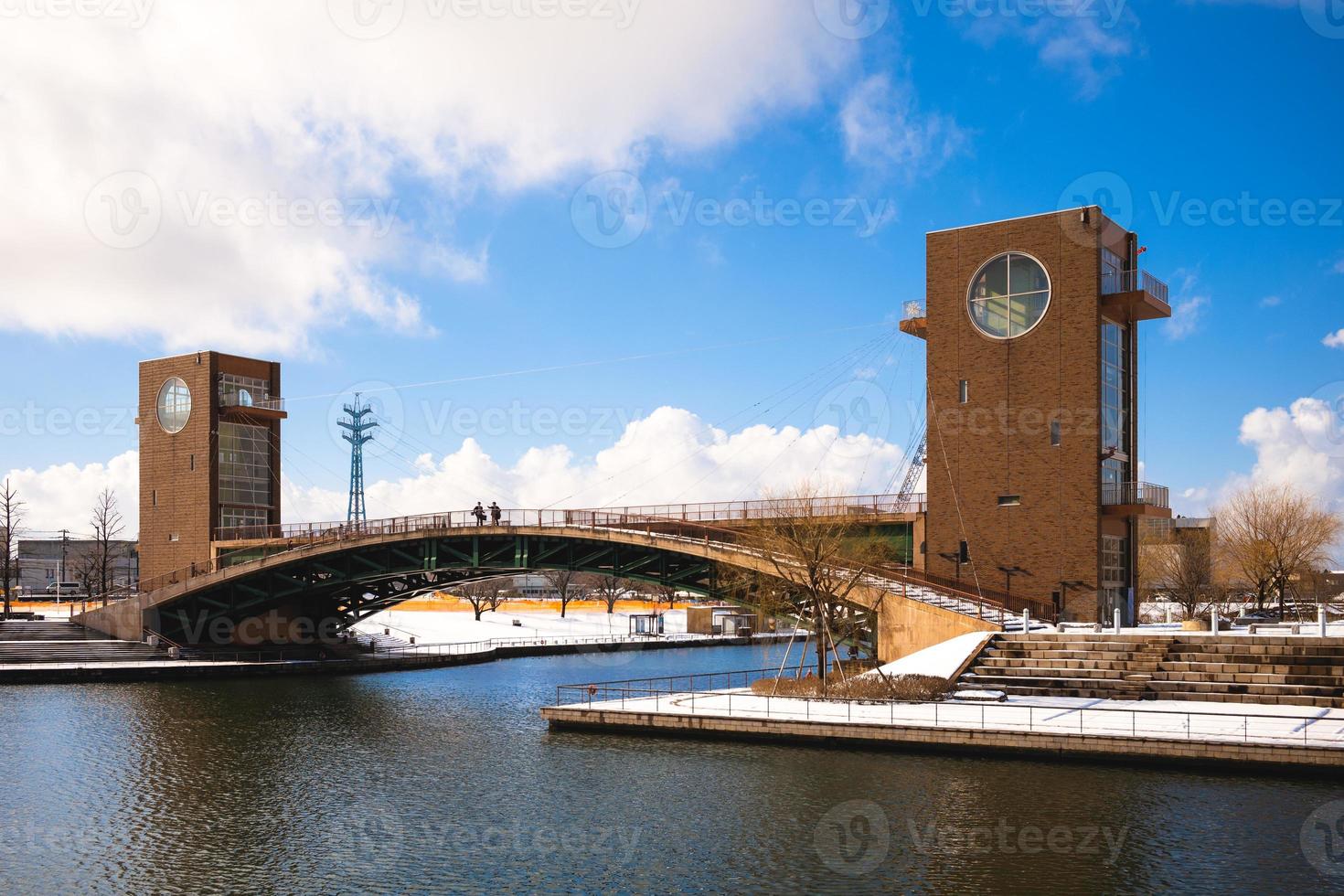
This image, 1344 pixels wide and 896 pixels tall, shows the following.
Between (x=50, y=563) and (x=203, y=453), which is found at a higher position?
(x=203, y=453)

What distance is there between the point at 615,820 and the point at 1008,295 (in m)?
34.3

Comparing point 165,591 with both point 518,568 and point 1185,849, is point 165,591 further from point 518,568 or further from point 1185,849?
point 1185,849

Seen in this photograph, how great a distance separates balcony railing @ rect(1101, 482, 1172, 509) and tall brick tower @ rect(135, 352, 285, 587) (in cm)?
5850

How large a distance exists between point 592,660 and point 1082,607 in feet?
132

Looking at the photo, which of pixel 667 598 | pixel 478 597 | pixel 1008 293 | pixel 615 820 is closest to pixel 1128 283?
pixel 1008 293

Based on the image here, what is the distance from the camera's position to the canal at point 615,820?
76.7 feet

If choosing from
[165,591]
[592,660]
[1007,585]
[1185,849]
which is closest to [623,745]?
[1185,849]

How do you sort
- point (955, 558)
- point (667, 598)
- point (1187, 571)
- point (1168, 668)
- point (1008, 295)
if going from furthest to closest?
1. point (667, 598)
2. point (1187, 571)
3. point (955, 558)
4. point (1008, 295)
5. point (1168, 668)

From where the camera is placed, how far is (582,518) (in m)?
62.9

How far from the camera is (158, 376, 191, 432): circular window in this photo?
88.9 meters

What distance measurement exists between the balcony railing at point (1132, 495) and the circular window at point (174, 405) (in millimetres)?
65654

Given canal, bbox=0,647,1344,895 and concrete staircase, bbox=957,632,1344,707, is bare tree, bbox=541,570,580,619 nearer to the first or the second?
concrete staircase, bbox=957,632,1344,707

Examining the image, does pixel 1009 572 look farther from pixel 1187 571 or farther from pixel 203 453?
pixel 203 453

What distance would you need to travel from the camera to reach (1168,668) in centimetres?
4034
